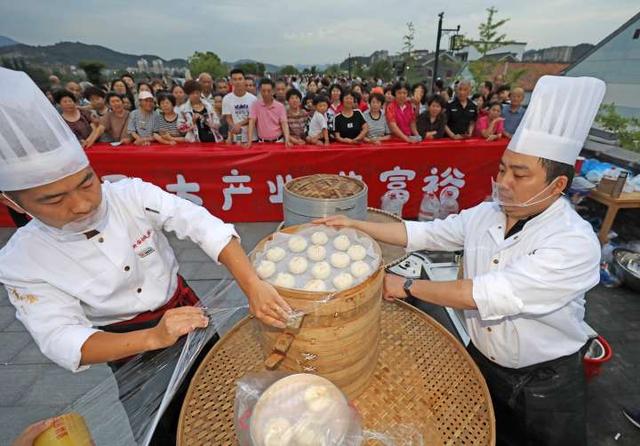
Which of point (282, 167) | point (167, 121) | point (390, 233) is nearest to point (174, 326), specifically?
point (390, 233)

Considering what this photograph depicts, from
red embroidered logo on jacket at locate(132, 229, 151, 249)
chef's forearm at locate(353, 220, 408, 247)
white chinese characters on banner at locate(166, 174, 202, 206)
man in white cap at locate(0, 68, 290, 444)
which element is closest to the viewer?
man in white cap at locate(0, 68, 290, 444)

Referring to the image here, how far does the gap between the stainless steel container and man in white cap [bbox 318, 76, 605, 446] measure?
0.76 m

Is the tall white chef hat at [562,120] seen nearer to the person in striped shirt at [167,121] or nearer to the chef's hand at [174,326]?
the chef's hand at [174,326]

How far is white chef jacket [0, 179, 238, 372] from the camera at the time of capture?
4.02ft

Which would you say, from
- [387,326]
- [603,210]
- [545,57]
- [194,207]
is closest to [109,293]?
[194,207]

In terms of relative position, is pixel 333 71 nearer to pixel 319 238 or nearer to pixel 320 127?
pixel 320 127

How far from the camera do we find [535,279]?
1.32 meters

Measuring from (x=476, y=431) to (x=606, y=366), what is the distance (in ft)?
8.17

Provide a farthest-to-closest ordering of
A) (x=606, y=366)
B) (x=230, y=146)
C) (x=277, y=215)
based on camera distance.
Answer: (x=277, y=215)
(x=230, y=146)
(x=606, y=366)

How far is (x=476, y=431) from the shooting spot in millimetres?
1336

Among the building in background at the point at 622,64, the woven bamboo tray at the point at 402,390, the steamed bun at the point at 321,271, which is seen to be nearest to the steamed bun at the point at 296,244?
the steamed bun at the point at 321,271

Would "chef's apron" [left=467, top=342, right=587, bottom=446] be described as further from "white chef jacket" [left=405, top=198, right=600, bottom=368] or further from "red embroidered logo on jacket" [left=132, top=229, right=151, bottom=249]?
"red embroidered logo on jacket" [left=132, top=229, right=151, bottom=249]

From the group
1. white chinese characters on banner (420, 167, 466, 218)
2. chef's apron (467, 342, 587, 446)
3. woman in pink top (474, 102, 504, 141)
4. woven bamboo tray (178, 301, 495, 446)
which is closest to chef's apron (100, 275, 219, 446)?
woven bamboo tray (178, 301, 495, 446)

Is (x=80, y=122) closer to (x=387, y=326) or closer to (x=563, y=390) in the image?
(x=387, y=326)
